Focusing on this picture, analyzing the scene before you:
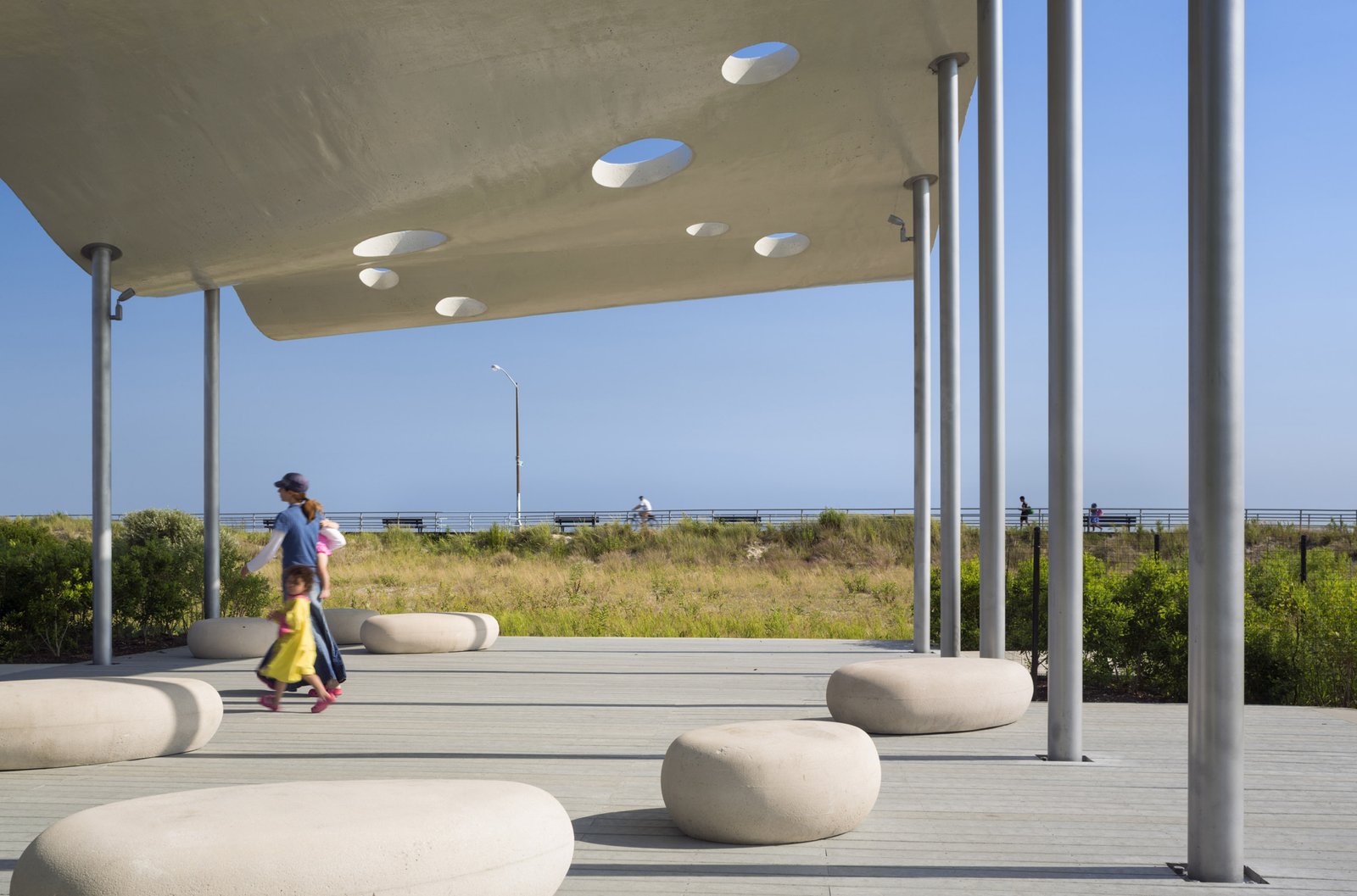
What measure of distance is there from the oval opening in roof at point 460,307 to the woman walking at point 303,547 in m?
6.06

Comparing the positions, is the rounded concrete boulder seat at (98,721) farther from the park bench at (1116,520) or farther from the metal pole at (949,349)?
the park bench at (1116,520)

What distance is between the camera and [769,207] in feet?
35.8

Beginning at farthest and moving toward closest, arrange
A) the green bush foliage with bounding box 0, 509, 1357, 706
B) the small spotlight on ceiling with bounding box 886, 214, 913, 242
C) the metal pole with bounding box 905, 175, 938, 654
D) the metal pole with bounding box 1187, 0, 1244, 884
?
the small spotlight on ceiling with bounding box 886, 214, 913, 242, the metal pole with bounding box 905, 175, 938, 654, the green bush foliage with bounding box 0, 509, 1357, 706, the metal pole with bounding box 1187, 0, 1244, 884

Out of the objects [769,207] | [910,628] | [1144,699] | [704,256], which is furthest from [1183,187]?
[910,628]

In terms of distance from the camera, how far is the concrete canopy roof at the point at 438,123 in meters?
7.13

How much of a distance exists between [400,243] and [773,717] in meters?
6.45

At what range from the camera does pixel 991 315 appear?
7.14 m

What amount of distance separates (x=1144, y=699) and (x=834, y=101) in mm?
5422

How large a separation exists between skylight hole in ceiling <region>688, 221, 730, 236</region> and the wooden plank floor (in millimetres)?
4591

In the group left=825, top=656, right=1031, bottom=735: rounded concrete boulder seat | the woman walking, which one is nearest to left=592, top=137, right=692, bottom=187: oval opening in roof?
the woman walking

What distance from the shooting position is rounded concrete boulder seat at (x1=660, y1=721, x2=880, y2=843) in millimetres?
4141

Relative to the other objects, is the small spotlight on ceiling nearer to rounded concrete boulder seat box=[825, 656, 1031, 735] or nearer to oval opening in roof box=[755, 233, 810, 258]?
oval opening in roof box=[755, 233, 810, 258]

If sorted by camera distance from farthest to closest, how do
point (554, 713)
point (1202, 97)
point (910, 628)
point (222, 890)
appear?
point (910, 628), point (554, 713), point (1202, 97), point (222, 890)

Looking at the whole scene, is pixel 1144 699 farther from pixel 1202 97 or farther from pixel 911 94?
pixel 1202 97
